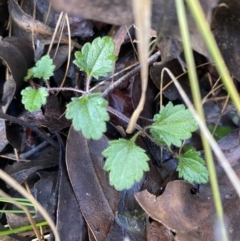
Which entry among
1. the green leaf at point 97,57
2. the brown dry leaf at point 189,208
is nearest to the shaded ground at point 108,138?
the brown dry leaf at point 189,208

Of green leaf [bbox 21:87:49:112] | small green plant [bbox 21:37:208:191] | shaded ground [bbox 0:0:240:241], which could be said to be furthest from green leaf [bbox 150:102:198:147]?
green leaf [bbox 21:87:49:112]

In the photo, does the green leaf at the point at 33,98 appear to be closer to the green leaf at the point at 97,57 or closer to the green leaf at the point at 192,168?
the green leaf at the point at 97,57

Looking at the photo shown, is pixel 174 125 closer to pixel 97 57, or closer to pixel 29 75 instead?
pixel 97 57

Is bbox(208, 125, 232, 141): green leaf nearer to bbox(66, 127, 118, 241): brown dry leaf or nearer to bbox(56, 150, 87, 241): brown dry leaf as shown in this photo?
bbox(66, 127, 118, 241): brown dry leaf

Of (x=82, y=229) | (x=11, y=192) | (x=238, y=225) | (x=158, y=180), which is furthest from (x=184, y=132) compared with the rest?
(x=11, y=192)

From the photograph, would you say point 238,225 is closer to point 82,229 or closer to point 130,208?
point 130,208

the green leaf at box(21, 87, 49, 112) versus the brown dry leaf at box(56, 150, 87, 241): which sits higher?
the green leaf at box(21, 87, 49, 112)
